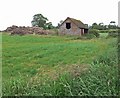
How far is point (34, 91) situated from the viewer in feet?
20.8

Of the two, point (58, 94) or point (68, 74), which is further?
point (68, 74)

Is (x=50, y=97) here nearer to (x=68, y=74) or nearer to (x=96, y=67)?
(x=68, y=74)

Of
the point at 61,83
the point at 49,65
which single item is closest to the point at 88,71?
the point at 61,83

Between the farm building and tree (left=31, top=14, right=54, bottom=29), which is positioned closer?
the farm building

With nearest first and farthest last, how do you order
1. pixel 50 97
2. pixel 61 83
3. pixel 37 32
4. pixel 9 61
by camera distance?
pixel 50 97, pixel 61 83, pixel 9 61, pixel 37 32

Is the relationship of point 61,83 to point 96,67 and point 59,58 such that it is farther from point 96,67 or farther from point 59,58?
point 59,58

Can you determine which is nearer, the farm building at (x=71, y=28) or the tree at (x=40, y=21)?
the farm building at (x=71, y=28)

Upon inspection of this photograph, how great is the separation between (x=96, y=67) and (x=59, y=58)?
630 cm

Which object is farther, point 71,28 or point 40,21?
point 40,21

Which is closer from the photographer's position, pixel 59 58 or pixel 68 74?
pixel 68 74

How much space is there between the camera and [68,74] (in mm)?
7195

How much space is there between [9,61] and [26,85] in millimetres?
7002

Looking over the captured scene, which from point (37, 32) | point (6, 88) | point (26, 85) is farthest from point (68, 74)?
point (37, 32)

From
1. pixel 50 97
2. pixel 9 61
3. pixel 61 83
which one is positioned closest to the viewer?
pixel 50 97
